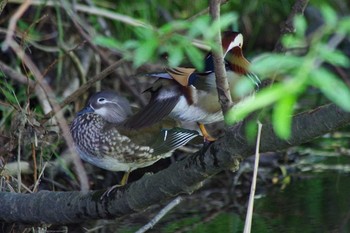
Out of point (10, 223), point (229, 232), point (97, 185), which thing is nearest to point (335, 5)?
point (97, 185)

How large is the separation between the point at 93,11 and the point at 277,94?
12.5 ft

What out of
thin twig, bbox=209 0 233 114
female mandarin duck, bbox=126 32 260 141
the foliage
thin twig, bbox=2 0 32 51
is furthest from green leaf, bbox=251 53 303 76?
female mandarin duck, bbox=126 32 260 141

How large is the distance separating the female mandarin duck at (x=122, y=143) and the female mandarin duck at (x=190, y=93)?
0.21 metres

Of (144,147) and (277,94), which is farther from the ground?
(144,147)

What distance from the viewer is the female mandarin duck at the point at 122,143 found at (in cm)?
389

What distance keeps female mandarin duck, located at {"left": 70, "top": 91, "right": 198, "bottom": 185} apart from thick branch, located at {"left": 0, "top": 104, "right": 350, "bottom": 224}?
45 cm

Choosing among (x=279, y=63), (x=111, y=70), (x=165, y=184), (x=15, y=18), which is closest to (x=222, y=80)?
(x=165, y=184)

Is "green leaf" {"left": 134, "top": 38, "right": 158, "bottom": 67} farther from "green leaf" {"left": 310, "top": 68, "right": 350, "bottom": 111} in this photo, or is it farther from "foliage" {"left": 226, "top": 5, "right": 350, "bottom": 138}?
"green leaf" {"left": 310, "top": 68, "right": 350, "bottom": 111}

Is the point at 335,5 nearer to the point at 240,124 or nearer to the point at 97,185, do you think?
the point at 97,185

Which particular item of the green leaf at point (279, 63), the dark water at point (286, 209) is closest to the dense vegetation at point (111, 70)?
the green leaf at point (279, 63)

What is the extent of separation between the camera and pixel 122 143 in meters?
3.90

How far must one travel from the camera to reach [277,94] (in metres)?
1.40

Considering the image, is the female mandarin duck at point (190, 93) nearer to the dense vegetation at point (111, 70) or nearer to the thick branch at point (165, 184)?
the dense vegetation at point (111, 70)

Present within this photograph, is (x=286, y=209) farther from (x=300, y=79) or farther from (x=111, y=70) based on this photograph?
(x=300, y=79)
